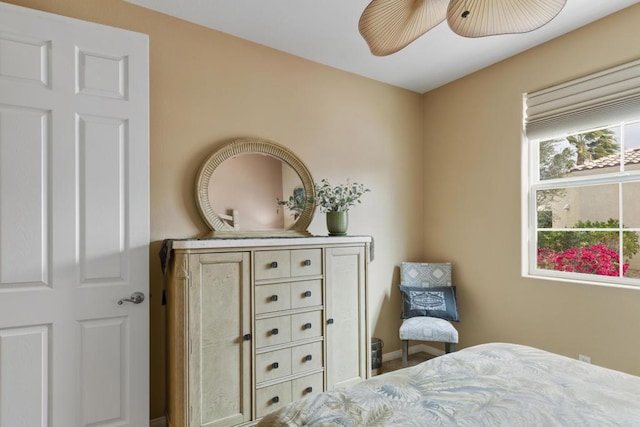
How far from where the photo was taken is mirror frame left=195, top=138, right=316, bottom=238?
7.91 ft

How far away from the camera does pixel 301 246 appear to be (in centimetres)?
228

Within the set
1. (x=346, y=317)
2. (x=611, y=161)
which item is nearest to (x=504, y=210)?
(x=611, y=161)

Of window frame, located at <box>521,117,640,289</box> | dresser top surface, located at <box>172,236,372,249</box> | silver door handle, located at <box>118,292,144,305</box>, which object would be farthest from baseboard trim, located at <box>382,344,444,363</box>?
silver door handle, located at <box>118,292,144,305</box>

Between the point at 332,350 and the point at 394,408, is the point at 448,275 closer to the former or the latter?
the point at 332,350

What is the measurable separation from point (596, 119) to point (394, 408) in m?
2.45

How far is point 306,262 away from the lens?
90.4 inches

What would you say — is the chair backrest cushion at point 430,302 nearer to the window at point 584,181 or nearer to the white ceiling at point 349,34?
the window at point 584,181

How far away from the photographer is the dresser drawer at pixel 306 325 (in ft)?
7.32

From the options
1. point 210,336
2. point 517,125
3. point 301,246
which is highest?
point 517,125

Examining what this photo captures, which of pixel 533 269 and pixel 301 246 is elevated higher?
pixel 301 246

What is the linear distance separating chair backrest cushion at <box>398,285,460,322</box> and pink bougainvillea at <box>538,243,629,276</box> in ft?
2.50

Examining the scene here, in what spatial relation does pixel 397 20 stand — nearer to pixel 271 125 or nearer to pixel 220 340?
pixel 271 125

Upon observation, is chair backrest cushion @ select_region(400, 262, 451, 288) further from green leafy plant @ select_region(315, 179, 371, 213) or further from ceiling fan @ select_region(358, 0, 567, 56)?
ceiling fan @ select_region(358, 0, 567, 56)

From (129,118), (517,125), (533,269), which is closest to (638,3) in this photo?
(517,125)
